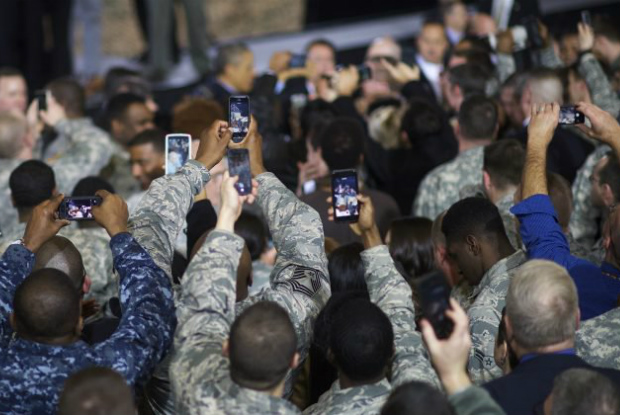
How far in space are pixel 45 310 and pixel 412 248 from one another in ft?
6.24

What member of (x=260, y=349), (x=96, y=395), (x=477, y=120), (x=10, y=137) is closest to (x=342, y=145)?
(x=477, y=120)

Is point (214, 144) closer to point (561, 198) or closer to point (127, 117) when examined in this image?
point (561, 198)

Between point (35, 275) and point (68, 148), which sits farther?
point (68, 148)

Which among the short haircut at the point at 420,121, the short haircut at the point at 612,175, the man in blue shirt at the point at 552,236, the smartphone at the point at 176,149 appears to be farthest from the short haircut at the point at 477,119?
the smartphone at the point at 176,149

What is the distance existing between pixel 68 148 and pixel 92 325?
272 centimetres

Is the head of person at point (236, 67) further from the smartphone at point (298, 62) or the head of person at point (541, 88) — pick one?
the head of person at point (541, 88)

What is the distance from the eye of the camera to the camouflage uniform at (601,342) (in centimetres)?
400

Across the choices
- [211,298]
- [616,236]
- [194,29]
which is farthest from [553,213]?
[194,29]

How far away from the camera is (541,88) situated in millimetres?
6707

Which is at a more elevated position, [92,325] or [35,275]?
[35,275]

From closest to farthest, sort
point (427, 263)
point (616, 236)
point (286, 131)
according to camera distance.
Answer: point (616, 236) < point (427, 263) < point (286, 131)

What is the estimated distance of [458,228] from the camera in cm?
462

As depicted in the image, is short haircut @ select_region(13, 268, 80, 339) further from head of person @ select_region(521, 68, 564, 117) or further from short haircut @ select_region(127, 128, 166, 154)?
head of person @ select_region(521, 68, 564, 117)

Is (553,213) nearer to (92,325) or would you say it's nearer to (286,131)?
(92,325)
